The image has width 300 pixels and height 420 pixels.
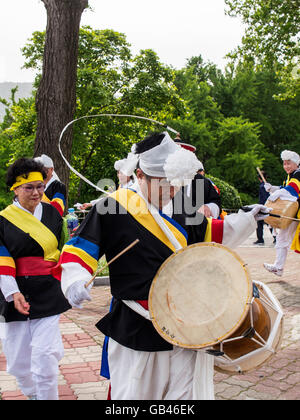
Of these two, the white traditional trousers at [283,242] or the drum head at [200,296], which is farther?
the white traditional trousers at [283,242]

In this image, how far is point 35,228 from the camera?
11.5ft

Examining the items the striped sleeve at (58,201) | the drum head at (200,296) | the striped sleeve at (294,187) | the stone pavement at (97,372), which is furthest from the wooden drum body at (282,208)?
the drum head at (200,296)

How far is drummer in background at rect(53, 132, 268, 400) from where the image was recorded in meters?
2.42

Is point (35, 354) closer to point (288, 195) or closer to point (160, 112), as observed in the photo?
point (288, 195)

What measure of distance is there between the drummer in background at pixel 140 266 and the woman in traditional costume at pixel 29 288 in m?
0.91

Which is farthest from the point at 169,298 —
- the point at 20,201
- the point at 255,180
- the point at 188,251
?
the point at 255,180

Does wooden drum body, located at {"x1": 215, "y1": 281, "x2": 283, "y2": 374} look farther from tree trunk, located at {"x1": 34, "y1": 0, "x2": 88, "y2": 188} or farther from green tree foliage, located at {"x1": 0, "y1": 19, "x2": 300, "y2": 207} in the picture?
green tree foliage, located at {"x1": 0, "y1": 19, "x2": 300, "y2": 207}

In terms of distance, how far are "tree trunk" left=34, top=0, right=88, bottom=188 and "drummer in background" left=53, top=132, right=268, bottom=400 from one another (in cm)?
554

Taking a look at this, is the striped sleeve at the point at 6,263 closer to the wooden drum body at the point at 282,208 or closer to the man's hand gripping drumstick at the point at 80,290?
the man's hand gripping drumstick at the point at 80,290

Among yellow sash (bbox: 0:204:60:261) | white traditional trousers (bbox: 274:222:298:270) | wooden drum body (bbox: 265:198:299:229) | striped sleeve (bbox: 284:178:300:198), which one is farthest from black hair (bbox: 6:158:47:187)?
white traditional trousers (bbox: 274:222:298:270)

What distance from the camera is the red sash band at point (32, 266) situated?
343cm

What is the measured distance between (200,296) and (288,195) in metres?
5.17

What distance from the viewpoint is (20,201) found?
358cm

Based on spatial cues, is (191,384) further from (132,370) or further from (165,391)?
(132,370)
